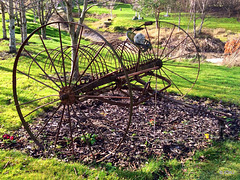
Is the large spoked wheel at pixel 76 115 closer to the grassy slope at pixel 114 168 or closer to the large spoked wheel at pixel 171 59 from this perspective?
the grassy slope at pixel 114 168

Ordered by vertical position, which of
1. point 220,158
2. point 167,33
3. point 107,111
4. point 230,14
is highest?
point 230,14

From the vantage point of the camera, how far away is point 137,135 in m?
4.36

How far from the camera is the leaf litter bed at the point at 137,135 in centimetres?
367

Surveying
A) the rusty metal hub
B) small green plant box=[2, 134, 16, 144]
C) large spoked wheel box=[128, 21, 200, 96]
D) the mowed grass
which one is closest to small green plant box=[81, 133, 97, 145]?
the mowed grass

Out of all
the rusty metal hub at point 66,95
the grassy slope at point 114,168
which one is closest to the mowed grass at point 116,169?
the grassy slope at point 114,168

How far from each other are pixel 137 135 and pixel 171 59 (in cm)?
309

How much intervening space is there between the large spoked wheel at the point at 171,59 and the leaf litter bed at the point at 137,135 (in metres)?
0.84

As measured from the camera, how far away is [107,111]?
5.46 meters

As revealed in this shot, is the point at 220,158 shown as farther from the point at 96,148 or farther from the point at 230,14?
the point at 230,14

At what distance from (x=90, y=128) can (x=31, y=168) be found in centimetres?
160

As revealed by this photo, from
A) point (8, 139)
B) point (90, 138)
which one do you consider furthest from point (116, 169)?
point (8, 139)

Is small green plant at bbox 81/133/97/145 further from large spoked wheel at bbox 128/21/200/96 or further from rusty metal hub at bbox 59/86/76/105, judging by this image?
large spoked wheel at bbox 128/21/200/96

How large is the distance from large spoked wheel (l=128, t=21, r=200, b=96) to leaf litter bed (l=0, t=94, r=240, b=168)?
84cm

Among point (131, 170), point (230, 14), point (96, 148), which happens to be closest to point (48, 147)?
point (96, 148)
